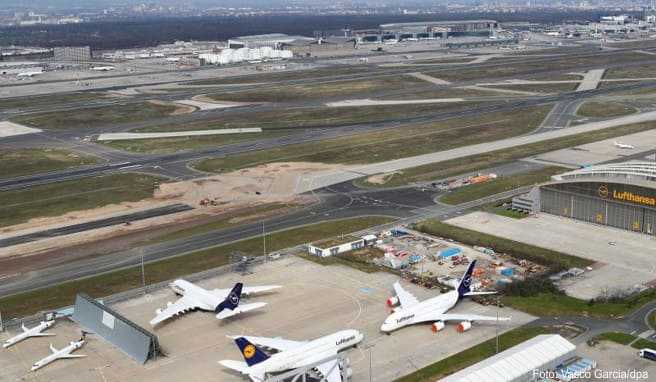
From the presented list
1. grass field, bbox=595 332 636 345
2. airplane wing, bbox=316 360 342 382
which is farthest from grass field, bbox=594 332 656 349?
airplane wing, bbox=316 360 342 382

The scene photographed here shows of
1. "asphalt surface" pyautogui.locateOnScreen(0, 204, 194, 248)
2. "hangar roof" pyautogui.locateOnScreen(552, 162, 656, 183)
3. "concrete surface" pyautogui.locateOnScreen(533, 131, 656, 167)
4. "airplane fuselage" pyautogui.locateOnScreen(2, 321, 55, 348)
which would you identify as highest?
"hangar roof" pyautogui.locateOnScreen(552, 162, 656, 183)

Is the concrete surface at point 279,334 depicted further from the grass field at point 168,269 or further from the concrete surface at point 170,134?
the concrete surface at point 170,134

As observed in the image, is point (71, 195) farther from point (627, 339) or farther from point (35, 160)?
point (627, 339)

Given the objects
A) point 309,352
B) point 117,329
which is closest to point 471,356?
point 309,352

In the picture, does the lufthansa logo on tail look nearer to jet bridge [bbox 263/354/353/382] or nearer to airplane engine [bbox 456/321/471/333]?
jet bridge [bbox 263/354/353/382]

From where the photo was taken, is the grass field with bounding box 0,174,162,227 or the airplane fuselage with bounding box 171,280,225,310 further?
the grass field with bounding box 0,174,162,227

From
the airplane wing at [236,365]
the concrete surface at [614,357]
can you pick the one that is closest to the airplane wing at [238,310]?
the airplane wing at [236,365]
